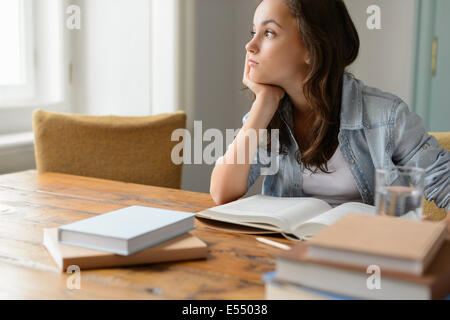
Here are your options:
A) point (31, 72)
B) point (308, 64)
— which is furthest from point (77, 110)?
point (308, 64)

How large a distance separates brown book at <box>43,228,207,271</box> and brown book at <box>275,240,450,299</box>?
0.27 m

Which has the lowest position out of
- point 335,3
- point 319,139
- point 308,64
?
point 319,139

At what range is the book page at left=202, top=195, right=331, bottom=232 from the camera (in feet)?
3.39

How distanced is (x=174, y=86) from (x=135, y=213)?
1774 millimetres

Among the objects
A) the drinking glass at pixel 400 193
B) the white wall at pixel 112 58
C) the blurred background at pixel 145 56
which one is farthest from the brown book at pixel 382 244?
the white wall at pixel 112 58

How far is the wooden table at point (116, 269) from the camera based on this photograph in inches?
30.0

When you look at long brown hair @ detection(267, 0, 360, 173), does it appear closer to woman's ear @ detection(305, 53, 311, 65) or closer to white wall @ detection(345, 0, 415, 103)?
woman's ear @ detection(305, 53, 311, 65)

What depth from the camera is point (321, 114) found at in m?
1.46

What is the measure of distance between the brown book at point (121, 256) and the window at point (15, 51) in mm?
1621

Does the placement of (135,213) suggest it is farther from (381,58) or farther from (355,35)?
(381,58)

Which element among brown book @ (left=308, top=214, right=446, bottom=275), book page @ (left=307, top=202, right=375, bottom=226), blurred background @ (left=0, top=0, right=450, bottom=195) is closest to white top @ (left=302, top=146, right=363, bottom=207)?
book page @ (left=307, top=202, right=375, bottom=226)

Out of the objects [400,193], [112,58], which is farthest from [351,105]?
[112,58]

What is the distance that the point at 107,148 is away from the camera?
73.5 inches

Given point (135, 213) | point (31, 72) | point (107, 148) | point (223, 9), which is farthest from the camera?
point (223, 9)
